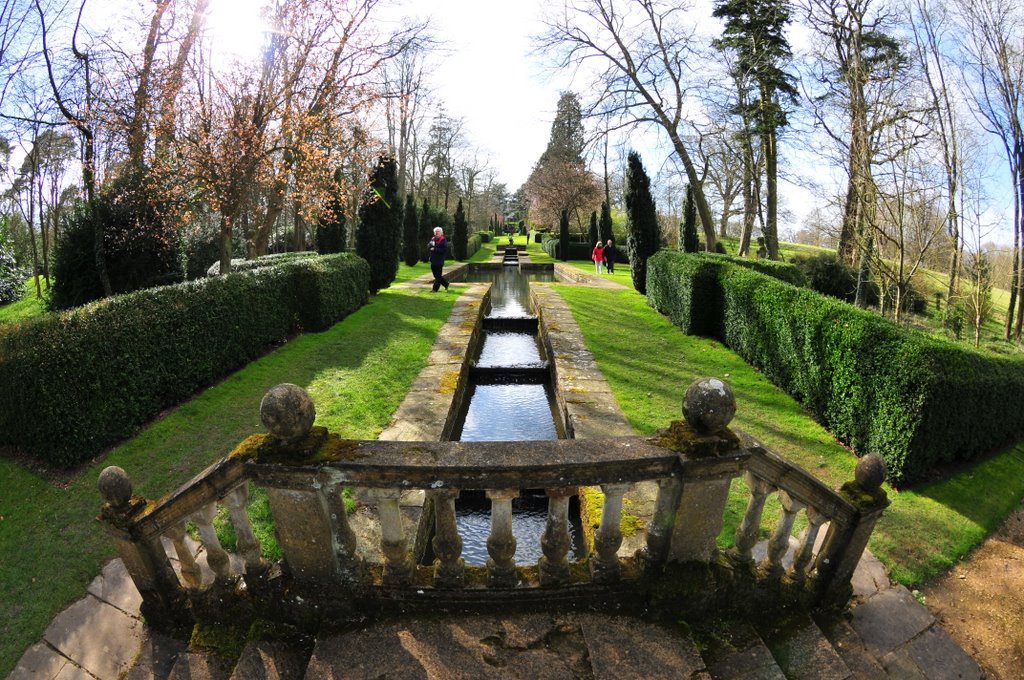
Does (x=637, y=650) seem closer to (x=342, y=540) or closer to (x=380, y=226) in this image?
(x=342, y=540)

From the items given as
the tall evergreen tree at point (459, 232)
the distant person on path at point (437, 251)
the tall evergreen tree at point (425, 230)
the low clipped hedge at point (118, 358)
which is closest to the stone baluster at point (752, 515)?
the low clipped hedge at point (118, 358)

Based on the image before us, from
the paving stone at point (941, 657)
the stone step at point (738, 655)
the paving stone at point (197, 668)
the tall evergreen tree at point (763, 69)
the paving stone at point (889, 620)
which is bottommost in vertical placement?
the paving stone at point (941, 657)

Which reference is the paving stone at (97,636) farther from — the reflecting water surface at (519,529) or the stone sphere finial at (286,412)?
the reflecting water surface at (519,529)

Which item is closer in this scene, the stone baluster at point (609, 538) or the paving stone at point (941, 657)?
the stone baluster at point (609, 538)

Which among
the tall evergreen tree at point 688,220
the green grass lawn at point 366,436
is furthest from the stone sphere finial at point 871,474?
the tall evergreen tree at point 688,220

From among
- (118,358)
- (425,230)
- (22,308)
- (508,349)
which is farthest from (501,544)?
(425,230)

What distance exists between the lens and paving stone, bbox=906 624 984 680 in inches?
116

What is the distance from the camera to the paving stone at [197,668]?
2.49 meters

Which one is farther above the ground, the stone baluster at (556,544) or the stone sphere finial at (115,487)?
the stone sphere finial at (115,487)

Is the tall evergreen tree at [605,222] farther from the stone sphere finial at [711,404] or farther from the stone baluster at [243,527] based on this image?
the stone baluster at [243,527]

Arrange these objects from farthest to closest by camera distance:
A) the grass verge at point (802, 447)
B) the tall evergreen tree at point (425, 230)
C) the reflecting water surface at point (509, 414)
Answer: the tall evergreen tree at point (425, 230)
the reflecting water surface at point (509, 414)
the grass verge at point (802, 447)

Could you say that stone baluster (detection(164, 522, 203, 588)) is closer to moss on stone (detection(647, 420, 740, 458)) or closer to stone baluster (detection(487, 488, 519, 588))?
stone baluster (detection(487, 488, 519, 588))

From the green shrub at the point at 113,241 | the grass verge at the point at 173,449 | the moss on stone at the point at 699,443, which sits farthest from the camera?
the green shrub at the point at 113,241

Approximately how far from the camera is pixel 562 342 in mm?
9711
